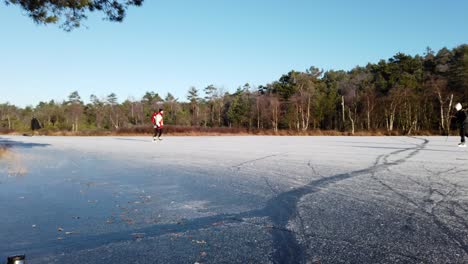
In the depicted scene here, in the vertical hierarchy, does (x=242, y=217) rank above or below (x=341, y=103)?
below

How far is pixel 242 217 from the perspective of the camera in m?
3.45

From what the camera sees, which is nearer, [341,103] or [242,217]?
[242,217]

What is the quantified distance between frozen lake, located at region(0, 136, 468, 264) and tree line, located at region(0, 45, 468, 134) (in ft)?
94.7

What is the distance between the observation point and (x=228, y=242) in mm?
2719

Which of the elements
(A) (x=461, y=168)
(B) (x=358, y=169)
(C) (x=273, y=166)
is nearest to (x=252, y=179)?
(C) (x=273, y=166)

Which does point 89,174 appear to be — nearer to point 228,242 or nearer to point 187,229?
point 187,229

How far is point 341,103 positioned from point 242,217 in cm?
5352

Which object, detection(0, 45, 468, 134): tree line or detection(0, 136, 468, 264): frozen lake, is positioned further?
detection(0, 45, 468, 134): tree line

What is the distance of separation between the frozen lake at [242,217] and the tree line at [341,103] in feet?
94.7

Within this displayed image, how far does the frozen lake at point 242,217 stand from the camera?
2493 mm

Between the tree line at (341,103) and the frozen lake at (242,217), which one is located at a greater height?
the tree line at (341,103)

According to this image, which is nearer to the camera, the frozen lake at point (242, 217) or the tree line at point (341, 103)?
the frozen lake at point (242, 217)

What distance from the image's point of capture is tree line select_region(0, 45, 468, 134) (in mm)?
43219

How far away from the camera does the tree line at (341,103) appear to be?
4322 centimetres
